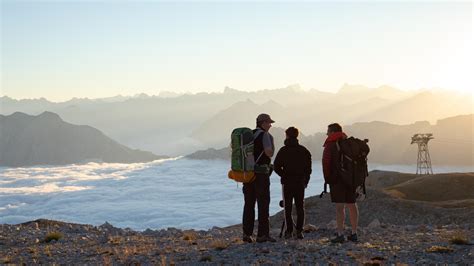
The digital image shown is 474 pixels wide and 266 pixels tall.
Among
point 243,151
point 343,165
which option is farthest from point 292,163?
point 243,151

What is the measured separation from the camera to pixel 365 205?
38.4 meters

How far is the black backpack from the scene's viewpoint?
1105cm

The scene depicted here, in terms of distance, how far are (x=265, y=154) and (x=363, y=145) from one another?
93.0 inches

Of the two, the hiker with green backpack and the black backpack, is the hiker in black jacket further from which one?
the black backpack

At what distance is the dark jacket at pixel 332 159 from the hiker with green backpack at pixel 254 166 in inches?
52.2

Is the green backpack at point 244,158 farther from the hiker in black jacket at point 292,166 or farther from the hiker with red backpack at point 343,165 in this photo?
the hiker with red backpack at point 343,165

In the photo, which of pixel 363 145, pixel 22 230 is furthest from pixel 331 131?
pixel 22 230

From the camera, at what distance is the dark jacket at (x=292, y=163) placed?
463 inches

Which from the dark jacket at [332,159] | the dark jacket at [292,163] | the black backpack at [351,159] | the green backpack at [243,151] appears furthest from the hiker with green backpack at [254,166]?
the black backpack at [351,159]

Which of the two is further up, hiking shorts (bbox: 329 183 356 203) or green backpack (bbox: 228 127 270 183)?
green backpack (bbox: 228 127 270 183)

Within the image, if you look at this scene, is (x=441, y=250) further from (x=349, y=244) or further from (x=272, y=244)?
(x=272, y=244)

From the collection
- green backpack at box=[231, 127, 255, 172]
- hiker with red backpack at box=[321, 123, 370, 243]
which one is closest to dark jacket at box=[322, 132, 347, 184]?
hiker with red backpack at box=[321, 123, 370, 243]

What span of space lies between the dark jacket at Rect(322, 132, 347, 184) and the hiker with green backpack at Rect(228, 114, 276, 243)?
1326mm

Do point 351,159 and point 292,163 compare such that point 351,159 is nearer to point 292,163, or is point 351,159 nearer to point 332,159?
point 332,159
